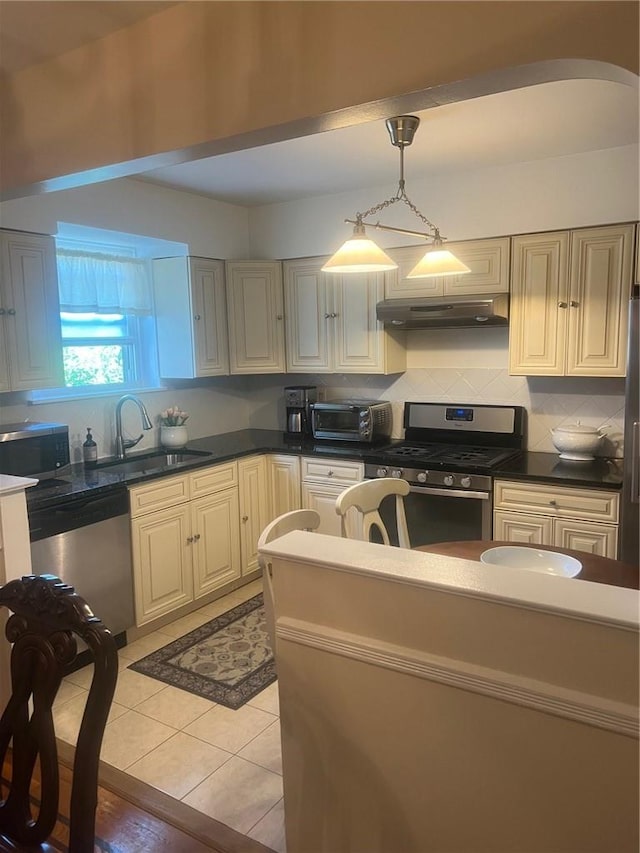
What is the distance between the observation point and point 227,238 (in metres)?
4.48

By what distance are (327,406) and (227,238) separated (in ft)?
4.67

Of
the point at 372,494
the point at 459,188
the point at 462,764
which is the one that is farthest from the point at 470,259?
the point at 462,764

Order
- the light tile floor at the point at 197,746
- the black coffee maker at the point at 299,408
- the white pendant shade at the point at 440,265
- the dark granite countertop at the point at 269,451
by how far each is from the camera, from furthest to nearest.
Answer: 1. the black coffee maker at the point at 299,408
2. the dark granite countertop at the point at 269,451
3. the white pendant shade at the point at 440,265
4. the light tile floor at the point at 197,746

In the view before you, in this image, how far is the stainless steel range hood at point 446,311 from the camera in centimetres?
350

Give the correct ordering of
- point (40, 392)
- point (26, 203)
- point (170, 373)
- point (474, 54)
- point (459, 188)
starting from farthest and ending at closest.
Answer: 1. point (170, 373)
2. point (459, 188)
3. point (40, 392)
4. point (26, 203)
5. point (474, 54)

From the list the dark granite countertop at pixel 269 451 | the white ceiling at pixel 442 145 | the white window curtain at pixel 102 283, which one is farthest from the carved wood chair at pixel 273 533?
the white window curtain at pixel 102 283

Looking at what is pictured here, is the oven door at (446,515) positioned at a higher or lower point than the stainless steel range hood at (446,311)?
lower

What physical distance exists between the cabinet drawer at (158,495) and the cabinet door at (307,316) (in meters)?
1.29

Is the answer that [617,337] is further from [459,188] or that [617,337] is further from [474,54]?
[474,54]

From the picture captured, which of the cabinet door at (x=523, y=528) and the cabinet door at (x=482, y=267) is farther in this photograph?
the cabinet door at (x=482, y=267)

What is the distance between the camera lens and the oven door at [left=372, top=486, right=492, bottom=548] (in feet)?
11.2

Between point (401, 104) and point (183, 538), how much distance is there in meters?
2.71

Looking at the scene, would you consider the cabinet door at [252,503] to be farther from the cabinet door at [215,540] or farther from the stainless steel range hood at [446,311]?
the stainless steel range hood at [446,311]

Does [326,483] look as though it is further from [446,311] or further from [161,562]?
[446,311]
